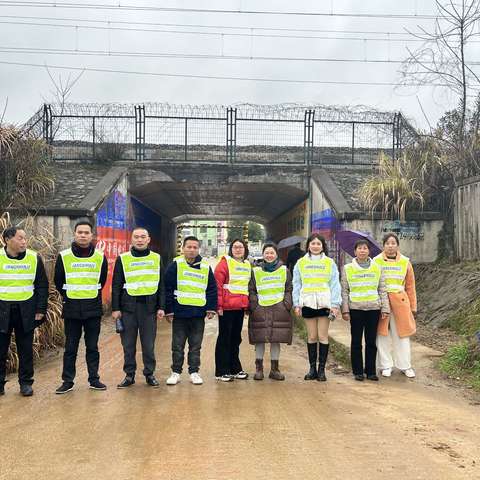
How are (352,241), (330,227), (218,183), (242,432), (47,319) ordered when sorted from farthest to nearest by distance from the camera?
1. (218,183)
2. (330,227)
3. (47,319)
4. (352,241)
5. (242,432)

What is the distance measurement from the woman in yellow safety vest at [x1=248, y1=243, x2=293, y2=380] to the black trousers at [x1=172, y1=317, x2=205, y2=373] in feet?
2.14

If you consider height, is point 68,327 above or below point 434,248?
below

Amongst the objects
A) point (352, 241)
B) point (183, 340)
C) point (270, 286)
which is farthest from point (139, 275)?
point (352, 241)

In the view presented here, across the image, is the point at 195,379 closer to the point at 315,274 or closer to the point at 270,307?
the point at 270,307

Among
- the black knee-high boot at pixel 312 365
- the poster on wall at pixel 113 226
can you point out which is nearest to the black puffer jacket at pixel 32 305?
the black knee-high boot at pixel 312 365

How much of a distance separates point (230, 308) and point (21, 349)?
2345 mm

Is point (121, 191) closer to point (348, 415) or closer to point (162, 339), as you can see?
point (162, 339)

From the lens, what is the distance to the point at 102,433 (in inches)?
164

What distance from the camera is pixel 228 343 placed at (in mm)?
6117

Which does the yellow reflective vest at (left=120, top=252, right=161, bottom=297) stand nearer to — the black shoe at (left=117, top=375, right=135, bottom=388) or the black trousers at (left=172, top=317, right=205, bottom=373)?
the black trousers at (left=172, top=317, right=205, bottom=373)

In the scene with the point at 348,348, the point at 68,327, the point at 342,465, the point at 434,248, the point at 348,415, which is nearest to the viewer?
the point at 342,465

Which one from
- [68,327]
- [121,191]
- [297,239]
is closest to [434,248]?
[297,239]

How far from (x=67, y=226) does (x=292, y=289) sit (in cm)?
654

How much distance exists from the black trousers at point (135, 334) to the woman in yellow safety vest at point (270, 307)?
1183 millimetres
